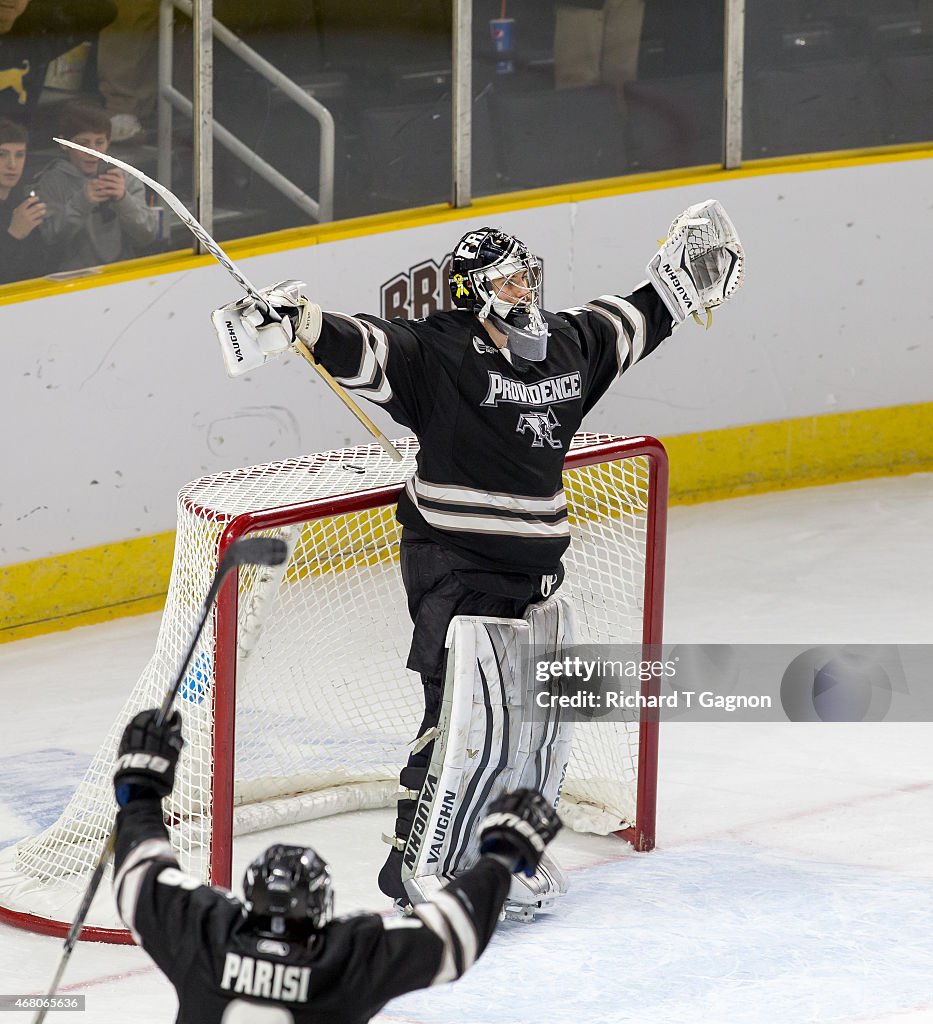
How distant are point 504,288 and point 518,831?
130 cm

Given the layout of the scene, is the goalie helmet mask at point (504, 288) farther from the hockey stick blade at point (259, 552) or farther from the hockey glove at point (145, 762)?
the hockey glove at point (145, 762)

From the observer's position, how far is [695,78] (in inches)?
236

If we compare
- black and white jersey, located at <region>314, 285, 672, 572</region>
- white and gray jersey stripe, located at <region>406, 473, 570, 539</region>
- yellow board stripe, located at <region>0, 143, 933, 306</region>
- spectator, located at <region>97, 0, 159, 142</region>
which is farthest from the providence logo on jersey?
spectator, located at <region>97, 0, 159, 142</region>

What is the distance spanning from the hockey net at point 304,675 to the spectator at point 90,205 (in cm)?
115

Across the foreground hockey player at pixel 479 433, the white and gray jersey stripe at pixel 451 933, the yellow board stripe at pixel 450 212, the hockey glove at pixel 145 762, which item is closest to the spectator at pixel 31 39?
the yellow board stripe at pixel 450 212

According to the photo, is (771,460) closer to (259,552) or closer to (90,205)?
(90,205)

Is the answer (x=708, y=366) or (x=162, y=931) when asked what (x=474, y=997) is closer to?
(x=162, y=931)

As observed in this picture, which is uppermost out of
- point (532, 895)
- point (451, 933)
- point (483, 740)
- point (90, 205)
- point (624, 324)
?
point (624, 324)

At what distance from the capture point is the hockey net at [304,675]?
3.42m

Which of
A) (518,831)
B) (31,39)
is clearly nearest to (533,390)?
A: (518,831)

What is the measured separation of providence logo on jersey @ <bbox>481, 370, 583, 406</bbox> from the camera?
334 centimetres

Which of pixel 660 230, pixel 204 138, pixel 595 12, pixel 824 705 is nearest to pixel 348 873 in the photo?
pixel 824 705

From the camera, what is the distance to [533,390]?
3373 mm

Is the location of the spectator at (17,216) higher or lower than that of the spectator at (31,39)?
lower
